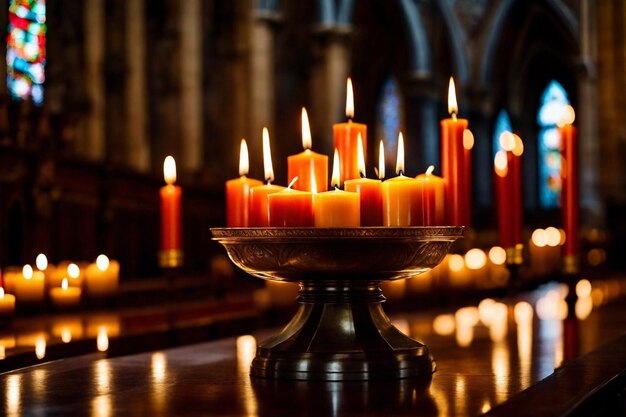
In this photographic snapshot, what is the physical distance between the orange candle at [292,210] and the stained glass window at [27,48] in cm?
1326

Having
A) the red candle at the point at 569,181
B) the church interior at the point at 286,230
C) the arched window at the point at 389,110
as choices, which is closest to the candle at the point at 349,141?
the church interior at the point at 286,230

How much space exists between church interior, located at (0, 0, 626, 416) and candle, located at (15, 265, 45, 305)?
1 centimetres

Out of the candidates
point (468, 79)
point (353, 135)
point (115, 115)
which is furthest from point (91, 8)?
point (468, 79)

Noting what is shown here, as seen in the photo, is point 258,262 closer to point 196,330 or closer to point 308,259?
point 308,259

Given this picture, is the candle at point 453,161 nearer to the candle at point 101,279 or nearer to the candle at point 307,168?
the candle at point 307,168

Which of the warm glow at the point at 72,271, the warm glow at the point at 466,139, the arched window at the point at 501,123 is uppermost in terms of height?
the arched window at the point at 501,123

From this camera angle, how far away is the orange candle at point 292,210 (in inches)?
89.0

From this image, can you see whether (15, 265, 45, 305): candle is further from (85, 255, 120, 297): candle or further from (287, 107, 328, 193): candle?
(287, 107, 328, 193): candle

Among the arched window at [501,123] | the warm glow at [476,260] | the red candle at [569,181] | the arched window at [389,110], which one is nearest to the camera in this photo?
the red candle at [569,181]

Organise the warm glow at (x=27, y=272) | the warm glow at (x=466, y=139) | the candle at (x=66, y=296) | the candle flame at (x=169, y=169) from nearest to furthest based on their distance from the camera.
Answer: the warm glow at (x=466, y=139) < the candle flame at (x=169, y=169) < the warm glow at (x=27, y=272) < the candle at (x=66, y=296)

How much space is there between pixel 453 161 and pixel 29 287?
1762 millimetres

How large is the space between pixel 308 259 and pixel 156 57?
16.1 metres

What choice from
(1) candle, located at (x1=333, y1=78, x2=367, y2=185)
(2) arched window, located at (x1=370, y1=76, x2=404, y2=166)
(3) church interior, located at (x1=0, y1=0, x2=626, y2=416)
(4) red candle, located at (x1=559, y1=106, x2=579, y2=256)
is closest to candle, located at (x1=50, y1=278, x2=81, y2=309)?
(3) church interior, located at (x1=0, y1=0, x2=626, y2=416)

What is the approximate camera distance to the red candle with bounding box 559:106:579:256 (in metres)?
4.82
